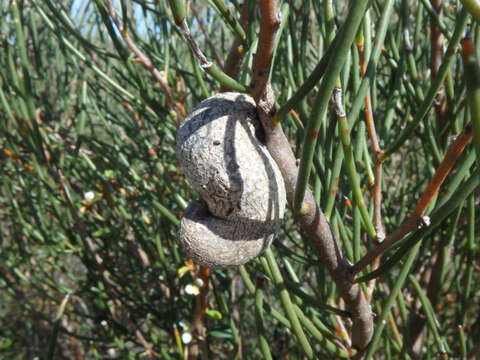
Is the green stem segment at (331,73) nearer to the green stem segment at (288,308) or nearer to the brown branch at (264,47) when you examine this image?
the brown branch at (264,47)

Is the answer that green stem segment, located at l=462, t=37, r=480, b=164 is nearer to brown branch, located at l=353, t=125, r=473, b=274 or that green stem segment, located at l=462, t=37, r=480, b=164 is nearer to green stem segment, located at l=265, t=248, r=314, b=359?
brown branch, located at l=353, t=125, r=473, b=274

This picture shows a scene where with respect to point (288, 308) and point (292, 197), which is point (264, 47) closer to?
point (292, 197)

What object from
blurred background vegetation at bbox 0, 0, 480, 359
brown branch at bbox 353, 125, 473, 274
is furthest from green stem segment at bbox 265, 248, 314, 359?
brown branch at bbox 353, 125, 473, 274

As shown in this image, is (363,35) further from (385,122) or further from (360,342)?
(360,342)

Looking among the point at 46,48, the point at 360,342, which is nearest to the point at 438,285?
the point at 360,342

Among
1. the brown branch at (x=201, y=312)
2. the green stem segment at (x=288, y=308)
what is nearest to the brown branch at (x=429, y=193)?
the green stem segment at (x=288, y=308)
